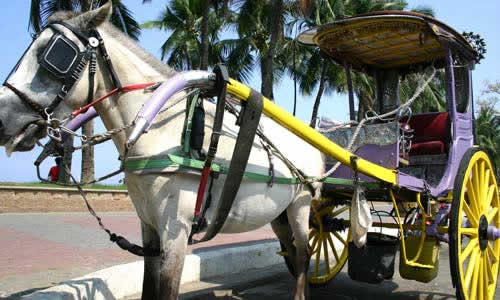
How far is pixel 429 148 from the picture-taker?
4.88 meters

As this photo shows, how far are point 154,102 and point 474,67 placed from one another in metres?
3.87

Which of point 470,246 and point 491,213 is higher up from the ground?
point 491,213

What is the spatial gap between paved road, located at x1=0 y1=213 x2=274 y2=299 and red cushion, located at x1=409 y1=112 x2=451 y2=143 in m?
3.23

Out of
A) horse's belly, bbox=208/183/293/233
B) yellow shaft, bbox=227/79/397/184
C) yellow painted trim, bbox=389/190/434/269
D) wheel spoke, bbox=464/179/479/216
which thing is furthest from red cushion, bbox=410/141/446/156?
horse's belly, bbox=208/183/293/233

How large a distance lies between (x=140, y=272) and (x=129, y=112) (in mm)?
2325

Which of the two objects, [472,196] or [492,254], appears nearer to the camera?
[472,196]

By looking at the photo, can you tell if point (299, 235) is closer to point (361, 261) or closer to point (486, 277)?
point (361, 261)

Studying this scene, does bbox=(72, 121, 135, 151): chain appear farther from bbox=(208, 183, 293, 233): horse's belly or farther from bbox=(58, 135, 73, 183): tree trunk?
bbox=(208, 183, 293, 233): horse's belly

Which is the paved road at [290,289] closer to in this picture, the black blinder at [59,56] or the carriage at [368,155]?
the carriage at [368,155]

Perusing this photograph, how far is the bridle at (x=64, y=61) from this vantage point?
2.57 meters

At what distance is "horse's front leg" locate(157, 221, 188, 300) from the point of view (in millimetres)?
2756

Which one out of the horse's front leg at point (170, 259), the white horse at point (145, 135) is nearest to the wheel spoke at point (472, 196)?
the white horse at point (145, 135)

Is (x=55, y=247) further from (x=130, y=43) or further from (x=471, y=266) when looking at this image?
(x=471, y=266)

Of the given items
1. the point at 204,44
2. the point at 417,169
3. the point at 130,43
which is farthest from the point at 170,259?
Answer: the point at 204,44
